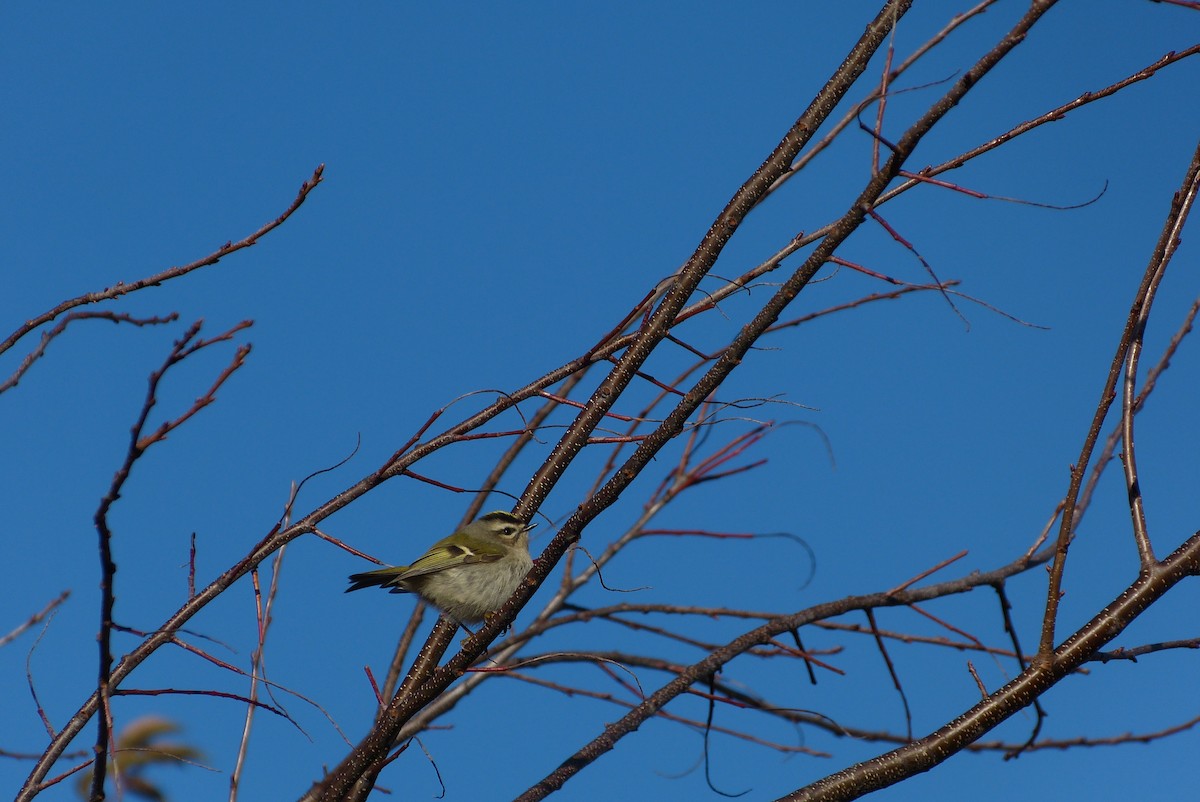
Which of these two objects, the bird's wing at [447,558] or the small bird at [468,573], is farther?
the bird's wing at [447,558]

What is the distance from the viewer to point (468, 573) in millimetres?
4863

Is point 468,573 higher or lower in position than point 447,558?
lower

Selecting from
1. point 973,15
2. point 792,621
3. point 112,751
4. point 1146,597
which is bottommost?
point 112,751

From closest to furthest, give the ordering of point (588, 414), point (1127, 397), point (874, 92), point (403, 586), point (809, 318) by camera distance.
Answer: point (1127, 397) → point (874, 92) → point (588, 414) → point (809, 318) → point (403, 586)

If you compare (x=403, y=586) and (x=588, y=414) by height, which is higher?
(x=403, y=586)

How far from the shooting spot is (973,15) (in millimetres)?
2881

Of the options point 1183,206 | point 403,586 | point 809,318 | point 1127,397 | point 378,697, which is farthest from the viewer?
point 403,586

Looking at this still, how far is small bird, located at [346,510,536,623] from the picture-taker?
472cm

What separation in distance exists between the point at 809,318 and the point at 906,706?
1360 mm

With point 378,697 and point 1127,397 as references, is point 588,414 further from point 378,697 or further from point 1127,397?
point 1127,397

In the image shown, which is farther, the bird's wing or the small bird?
the bird's wing

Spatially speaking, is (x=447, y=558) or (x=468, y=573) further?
(x=447, y=558)

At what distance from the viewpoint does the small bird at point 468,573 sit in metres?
4.72

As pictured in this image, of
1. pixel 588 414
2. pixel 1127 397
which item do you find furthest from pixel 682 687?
pixel 1127 397
